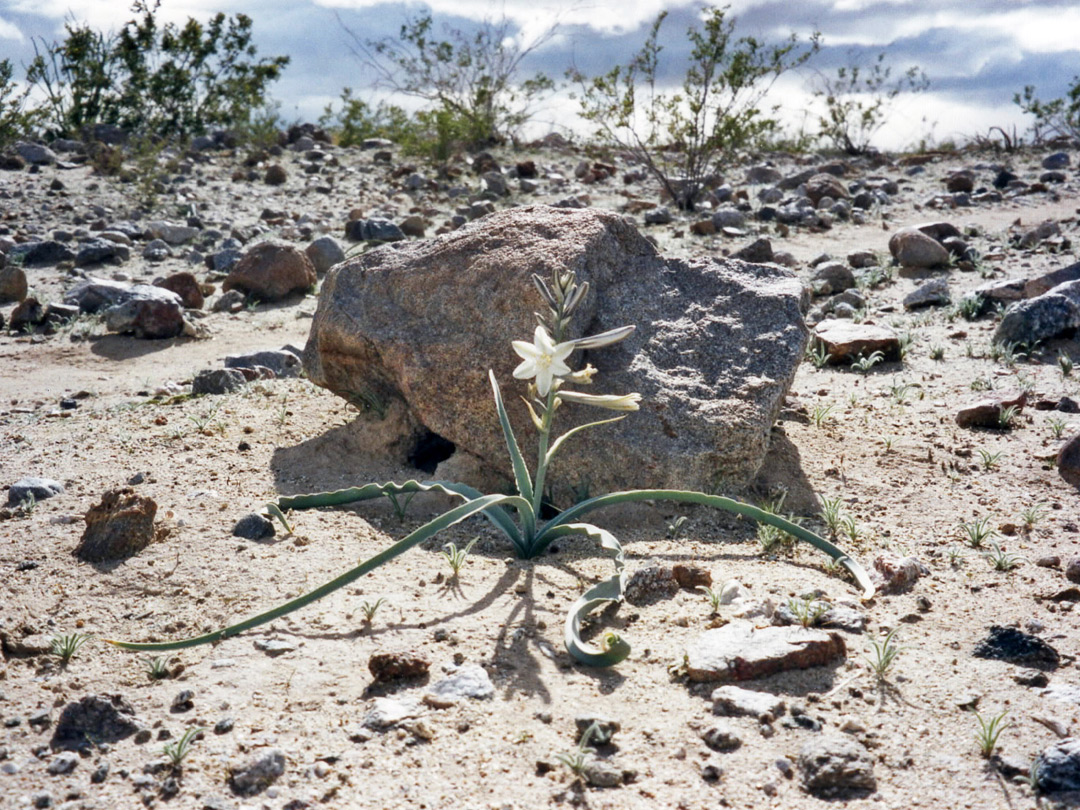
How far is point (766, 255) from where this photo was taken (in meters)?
7.58

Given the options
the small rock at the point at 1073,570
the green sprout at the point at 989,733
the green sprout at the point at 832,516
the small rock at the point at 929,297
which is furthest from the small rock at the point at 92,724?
the small rock at the point at 929,297

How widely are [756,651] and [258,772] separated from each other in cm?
121

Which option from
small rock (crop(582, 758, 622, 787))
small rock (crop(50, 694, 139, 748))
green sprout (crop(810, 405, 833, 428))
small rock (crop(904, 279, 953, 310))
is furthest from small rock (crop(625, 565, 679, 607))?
small rock (crop(904, 279, 953, 310))

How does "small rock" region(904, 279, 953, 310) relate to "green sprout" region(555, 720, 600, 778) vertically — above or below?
above

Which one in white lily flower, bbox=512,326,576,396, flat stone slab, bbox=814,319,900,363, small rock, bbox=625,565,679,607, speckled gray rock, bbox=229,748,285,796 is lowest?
speckled gray rock, bbox=229,748,285,796

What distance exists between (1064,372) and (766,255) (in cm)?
288

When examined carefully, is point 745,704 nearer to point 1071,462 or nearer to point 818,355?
point 1071,462

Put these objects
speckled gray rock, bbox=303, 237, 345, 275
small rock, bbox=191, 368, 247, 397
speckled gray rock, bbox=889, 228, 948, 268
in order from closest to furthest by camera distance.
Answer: small rock, bbox=191, 368, 247, 397 → speckled gray rock, bbox=889, 228, 948, 268 → speckled gray rock, bbox=303, 237, 345, 275

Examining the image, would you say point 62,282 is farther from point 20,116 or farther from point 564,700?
point 564,700

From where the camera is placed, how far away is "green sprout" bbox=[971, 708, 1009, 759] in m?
2.26

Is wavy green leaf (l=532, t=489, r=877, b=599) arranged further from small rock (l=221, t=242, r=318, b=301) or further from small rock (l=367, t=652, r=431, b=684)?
small rock (l=221, t=242, r=318, b=301)

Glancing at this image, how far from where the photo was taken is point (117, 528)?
10.5 feet

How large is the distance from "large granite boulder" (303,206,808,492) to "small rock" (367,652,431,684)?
136cm

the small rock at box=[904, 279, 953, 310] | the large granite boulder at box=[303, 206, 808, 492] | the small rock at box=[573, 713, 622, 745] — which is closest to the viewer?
the small rock at box=[573, 713, 622, 745]
